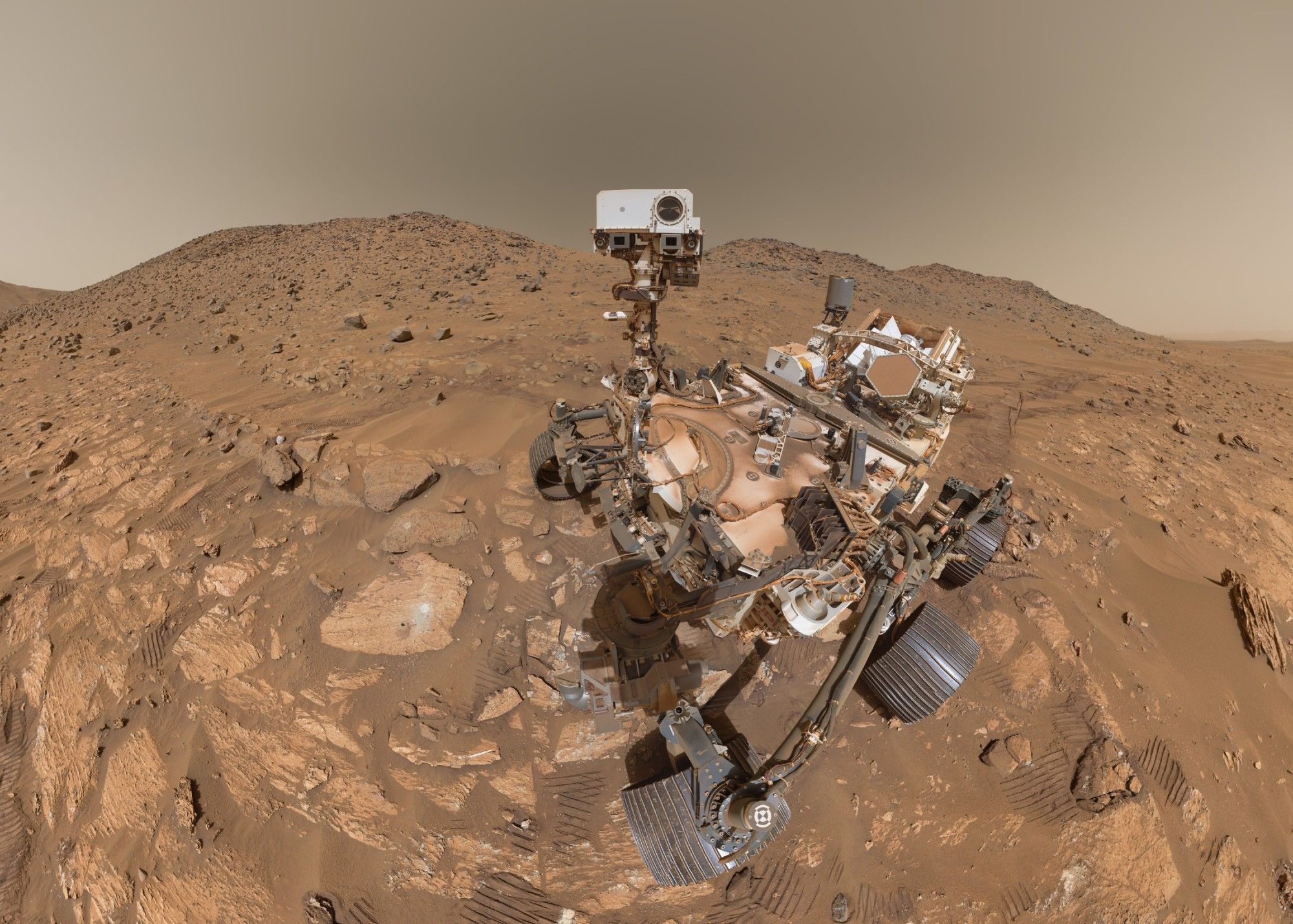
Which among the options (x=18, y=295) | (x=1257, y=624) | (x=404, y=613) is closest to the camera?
(x=404, y=613)

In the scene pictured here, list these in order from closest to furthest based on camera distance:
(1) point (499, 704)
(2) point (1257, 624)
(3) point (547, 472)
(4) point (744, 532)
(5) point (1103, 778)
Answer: (4) point (744, 532), (5) point (1103, 778), (1) point (499, 704), (2) point (1257, 624), (3) point (547, 472)

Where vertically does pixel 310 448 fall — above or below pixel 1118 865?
above

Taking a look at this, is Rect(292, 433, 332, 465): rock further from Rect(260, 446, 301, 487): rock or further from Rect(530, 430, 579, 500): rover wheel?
Rect(530, 430, 579, 500): rover wheel

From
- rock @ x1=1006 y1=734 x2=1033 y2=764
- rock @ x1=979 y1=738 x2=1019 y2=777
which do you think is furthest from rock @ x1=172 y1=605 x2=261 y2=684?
rock @ x1=1006 y1=734 x2=1033 y2=764

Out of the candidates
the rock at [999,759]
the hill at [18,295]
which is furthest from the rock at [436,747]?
the hill at [18,295]

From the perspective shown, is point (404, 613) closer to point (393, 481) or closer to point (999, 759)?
point (393, 481)

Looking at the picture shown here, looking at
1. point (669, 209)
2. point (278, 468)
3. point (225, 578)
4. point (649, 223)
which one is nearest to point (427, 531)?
point (225, 578)
